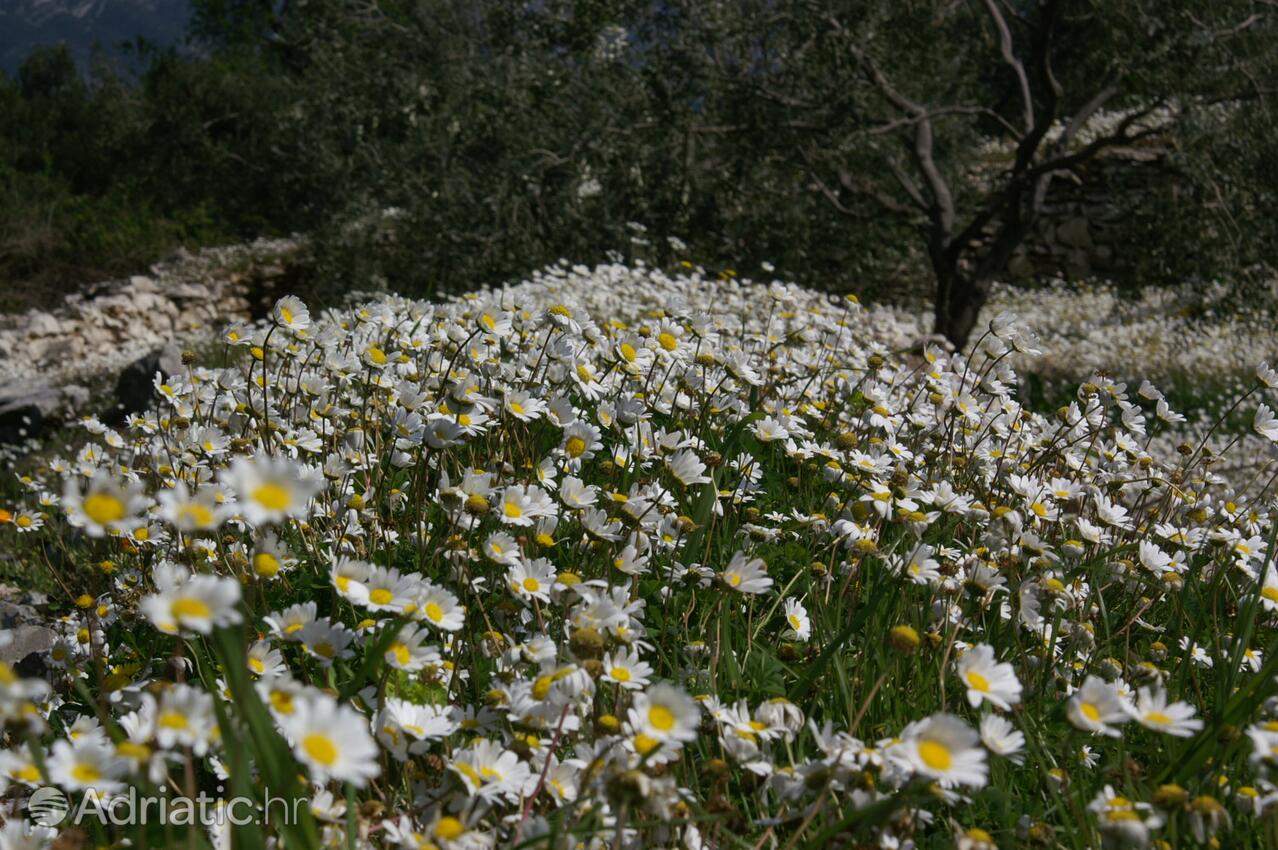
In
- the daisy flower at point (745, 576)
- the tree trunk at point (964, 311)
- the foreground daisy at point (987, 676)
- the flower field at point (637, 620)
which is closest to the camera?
the flower field at point (637, 620)

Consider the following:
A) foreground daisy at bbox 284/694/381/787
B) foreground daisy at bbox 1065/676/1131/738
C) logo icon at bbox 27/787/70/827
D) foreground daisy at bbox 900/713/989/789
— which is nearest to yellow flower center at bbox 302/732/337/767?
foreground daisy at bbox 284/694/381/787

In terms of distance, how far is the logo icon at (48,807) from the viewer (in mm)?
1708

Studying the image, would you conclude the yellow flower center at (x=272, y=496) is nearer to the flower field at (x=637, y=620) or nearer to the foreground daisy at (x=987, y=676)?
the flower field at (x=637, y=620)

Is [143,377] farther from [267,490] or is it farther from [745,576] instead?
[267,490]

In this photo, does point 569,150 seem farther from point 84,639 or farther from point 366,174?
point 84,639

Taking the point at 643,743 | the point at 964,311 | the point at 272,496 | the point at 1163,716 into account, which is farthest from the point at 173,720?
the point at 964,311

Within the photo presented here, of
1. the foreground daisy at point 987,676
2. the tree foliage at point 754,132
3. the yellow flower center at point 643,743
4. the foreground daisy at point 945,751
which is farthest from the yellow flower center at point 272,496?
the tree foliage at point 754,132

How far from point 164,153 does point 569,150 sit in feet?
50.5

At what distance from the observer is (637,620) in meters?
2.12

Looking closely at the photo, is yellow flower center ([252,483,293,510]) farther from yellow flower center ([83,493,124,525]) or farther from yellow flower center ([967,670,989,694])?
yellow flower center ([967,670,989,694])

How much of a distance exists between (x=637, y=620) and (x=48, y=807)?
44.5 inches

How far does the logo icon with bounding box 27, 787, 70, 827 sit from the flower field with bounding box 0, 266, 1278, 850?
5 cm

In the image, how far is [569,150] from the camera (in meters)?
10.5

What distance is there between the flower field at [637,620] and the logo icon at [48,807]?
47mm
